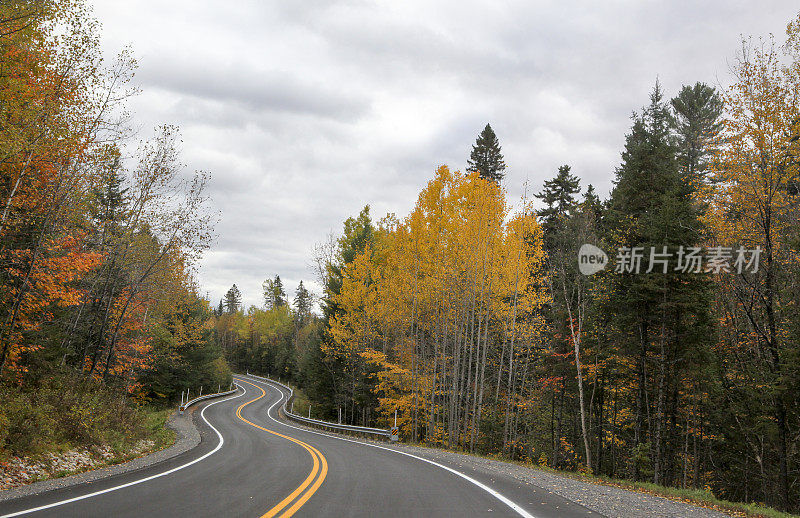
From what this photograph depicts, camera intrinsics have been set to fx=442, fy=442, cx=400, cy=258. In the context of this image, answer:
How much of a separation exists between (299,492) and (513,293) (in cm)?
1597

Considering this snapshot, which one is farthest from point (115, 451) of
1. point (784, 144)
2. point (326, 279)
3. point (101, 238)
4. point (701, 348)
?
point (326, 279)

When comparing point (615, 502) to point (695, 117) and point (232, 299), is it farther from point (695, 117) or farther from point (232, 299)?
point (232, 299)

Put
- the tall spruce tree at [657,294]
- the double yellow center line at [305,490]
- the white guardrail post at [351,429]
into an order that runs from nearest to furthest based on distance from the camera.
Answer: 1. the double yellow center line at [305,490]
2. the tall spruce tree at [657,294]
3. the white guardrail post at [351,429]

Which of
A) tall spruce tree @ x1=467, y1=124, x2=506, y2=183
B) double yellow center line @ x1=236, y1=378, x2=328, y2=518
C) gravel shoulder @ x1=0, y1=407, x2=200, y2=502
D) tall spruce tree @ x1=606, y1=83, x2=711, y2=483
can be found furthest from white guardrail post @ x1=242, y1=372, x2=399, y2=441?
tall spruce tree @ x1=467, y1=124, x2=506, y2=183

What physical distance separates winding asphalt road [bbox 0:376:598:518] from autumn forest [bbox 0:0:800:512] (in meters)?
3.56

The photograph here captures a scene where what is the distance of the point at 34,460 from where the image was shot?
352 inches

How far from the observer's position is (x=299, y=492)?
7230 millimetres

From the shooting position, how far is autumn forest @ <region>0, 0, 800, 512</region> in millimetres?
11844

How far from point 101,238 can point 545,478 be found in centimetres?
1726

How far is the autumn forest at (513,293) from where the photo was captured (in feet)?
38.9

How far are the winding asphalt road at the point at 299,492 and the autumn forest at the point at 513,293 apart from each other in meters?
3.56

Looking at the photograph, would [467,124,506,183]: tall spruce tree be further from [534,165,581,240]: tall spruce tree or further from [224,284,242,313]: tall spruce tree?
[224,284,242,313]: tall spruce tree

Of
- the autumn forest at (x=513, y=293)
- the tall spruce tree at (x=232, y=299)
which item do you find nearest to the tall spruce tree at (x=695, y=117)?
the autumn forest at (x=513, y=293)

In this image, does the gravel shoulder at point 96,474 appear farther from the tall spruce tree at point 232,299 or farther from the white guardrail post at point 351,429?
the tall spruce tree at point 232,299
